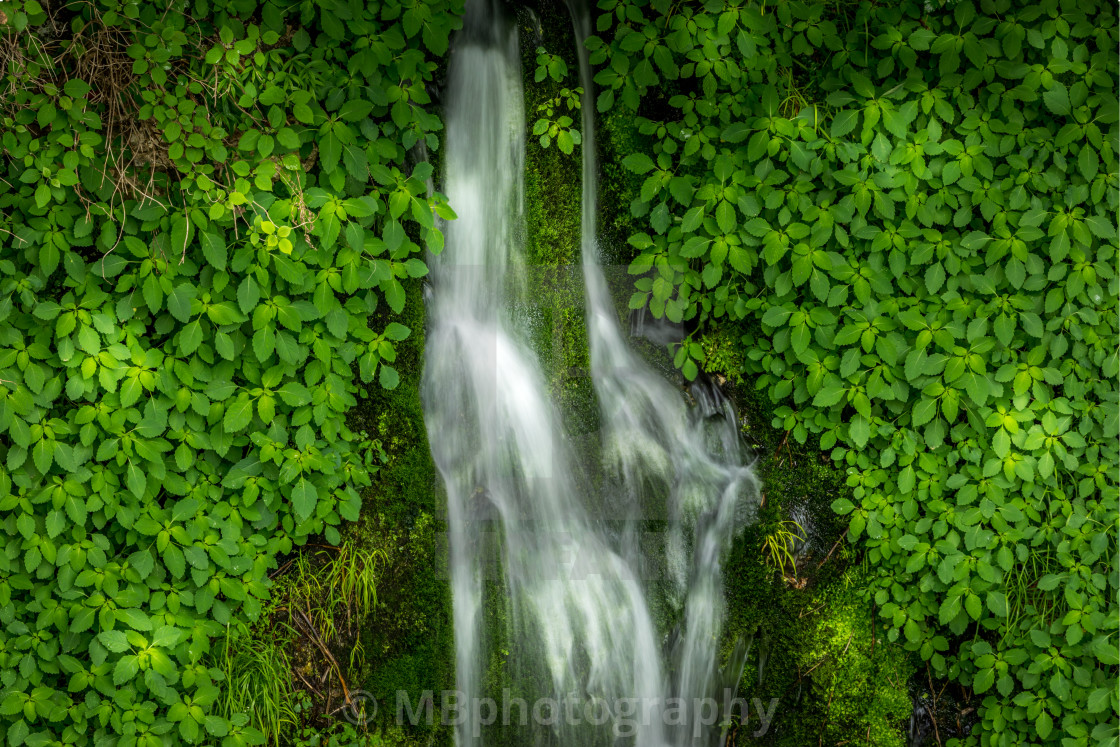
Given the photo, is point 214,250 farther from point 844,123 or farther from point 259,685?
point 844,123

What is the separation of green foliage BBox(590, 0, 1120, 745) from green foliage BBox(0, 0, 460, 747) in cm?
108

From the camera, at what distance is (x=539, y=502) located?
3293 millimetres

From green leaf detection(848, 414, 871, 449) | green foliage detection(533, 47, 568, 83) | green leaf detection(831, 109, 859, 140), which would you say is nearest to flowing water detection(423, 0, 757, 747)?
green foliage detection(533, 47, 568, 83)

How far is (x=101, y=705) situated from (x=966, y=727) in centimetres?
331

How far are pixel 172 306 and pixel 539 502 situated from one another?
1.57 m

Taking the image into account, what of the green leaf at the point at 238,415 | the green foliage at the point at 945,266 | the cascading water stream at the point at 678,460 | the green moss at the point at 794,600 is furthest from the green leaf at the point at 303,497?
the green foliage at the point at 945,266

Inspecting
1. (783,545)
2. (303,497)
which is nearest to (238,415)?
(303,497)

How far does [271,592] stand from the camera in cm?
316

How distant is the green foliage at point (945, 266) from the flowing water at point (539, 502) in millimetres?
491

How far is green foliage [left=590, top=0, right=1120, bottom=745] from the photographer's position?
2904mm

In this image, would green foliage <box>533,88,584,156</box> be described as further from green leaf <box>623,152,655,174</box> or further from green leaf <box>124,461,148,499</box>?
→ green leaf <box>124,461,148,499</box>

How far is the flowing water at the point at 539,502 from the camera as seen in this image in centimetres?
326

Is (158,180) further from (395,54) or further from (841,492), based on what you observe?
(841,492)

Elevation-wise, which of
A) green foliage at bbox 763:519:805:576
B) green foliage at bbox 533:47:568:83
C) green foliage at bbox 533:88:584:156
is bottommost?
green foliage at bbox 763:519:805:576
